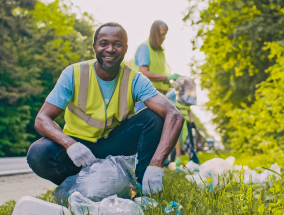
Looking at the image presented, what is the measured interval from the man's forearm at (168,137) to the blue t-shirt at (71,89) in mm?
270

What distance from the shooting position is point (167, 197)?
2396mm

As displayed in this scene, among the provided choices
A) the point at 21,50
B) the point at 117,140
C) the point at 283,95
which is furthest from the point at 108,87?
the point at 21,50

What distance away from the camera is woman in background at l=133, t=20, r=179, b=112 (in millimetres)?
4480

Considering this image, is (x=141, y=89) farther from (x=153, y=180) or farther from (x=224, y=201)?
(x=224, y=201)

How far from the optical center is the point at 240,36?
787 centimetres

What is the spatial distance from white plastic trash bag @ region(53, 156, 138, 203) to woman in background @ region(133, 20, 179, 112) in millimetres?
2226

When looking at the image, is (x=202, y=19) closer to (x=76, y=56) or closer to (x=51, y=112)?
(x=51, y=112)

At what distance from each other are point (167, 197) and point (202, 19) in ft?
23.6

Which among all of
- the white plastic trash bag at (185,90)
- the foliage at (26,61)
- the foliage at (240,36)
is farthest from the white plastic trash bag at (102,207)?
the foliage at (26,61)

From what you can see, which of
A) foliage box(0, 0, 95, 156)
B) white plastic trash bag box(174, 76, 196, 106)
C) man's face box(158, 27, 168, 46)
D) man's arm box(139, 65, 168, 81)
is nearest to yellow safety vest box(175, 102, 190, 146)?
white plastic trash bag box(174, 76, 196, 106)

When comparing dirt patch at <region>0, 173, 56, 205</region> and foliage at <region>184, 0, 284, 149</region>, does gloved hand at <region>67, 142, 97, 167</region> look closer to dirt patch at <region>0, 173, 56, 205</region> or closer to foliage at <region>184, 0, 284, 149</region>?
dirt patch at <region>0, 173, 56, 205</region>

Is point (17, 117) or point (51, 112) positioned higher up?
point (51, 112)

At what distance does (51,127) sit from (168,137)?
880 millimetres

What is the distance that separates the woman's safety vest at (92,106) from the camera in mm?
2629
